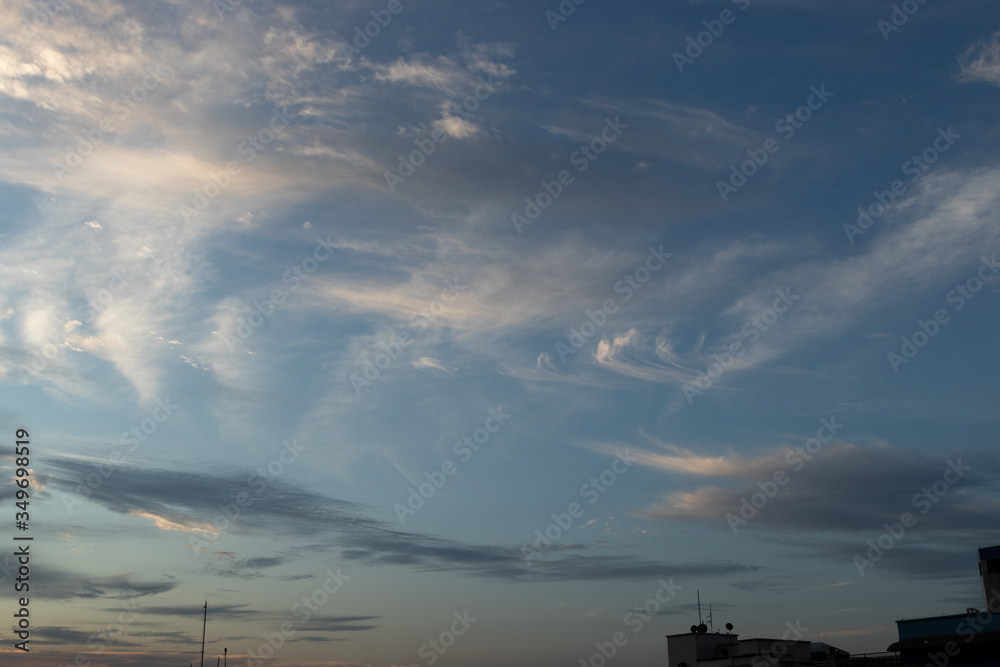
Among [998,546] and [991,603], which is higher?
[998,546]

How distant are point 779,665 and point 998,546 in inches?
894

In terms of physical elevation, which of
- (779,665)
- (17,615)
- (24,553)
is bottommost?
(779,665)

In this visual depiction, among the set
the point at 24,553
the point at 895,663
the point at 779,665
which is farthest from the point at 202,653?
the point at 895,663

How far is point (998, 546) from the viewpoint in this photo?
70.6m

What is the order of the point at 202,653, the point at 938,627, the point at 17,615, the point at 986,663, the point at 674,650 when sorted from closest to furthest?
the point at 17,615 → the point at 986,663 → the point at 938,627 → the point at 674,650 → the point at 202,653

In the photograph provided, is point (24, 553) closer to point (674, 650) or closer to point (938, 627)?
point (674, 650)

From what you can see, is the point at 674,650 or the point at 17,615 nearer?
the point at 17,615

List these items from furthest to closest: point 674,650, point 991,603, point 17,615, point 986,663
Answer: point 674,650 < point 991,603 < point 986,663 < point 17,615

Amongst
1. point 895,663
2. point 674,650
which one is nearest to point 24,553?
point 674,650

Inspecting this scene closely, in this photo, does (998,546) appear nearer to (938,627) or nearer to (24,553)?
(938,627)

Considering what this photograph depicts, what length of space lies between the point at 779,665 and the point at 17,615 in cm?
6556

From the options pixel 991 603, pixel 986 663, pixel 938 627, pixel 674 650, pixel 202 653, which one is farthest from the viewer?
pixel 202 653

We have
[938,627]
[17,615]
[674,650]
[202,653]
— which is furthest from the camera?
[202,653]

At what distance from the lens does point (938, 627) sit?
64375 mm
